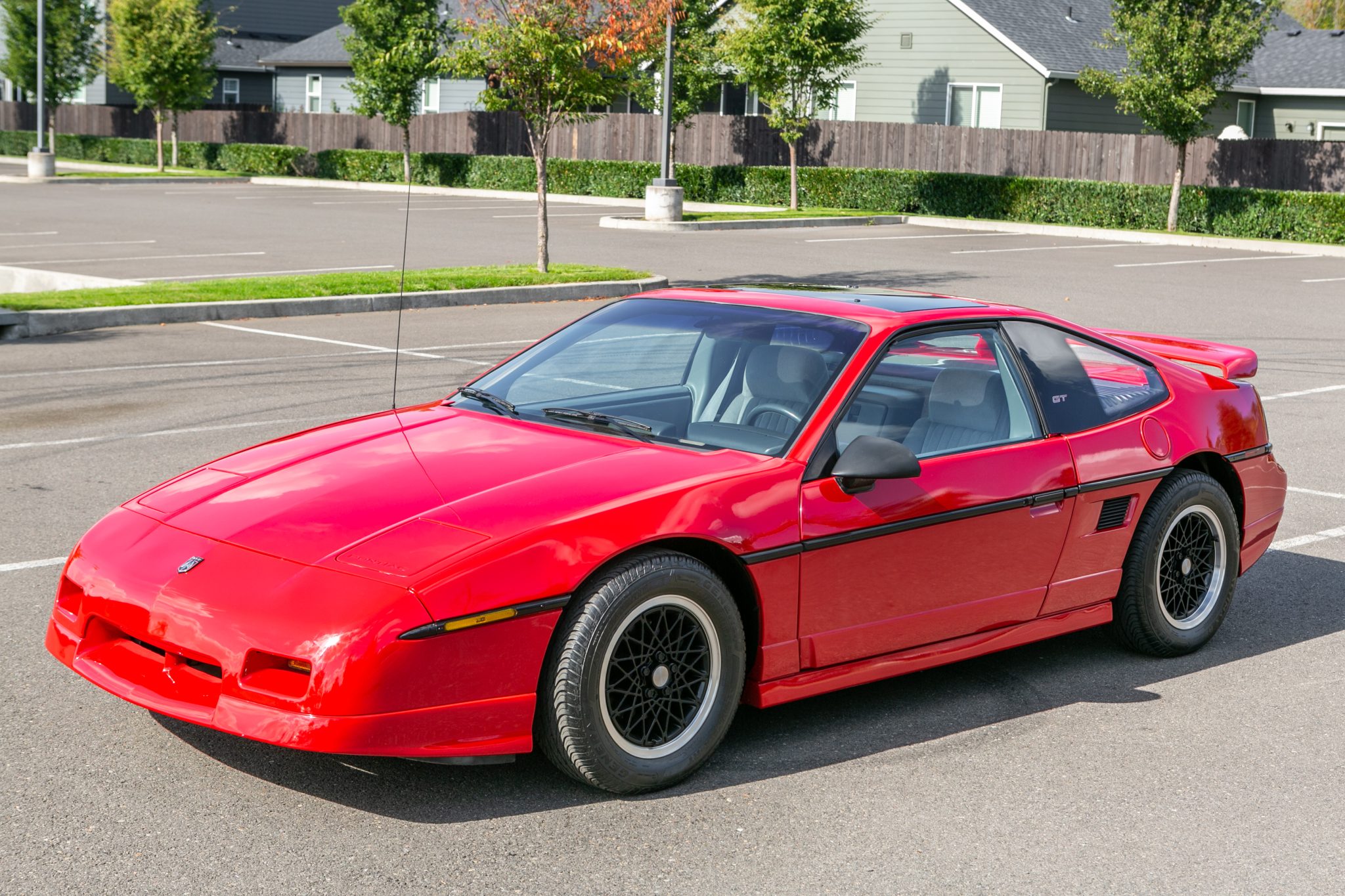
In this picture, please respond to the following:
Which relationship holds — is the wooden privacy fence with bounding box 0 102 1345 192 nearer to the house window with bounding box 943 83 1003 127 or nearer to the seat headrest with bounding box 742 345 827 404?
the house window with bounding box 943 83 1003 127

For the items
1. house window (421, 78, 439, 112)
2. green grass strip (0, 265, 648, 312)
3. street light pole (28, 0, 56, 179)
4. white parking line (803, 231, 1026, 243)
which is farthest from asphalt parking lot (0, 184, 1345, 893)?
house window (421, 78, 439, 112)

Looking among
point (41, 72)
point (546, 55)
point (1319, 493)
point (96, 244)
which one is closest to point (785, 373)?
point (1319, 493)

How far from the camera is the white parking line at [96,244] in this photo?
25391mm

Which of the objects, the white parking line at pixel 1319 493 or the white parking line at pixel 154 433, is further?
the white parking line at pixel 154 433

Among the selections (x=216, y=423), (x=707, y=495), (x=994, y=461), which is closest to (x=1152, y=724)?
(x=994, y=461)

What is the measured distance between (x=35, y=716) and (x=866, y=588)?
2622mm

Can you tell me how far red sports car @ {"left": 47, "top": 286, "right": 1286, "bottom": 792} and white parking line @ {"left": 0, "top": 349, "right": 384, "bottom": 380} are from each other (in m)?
7.77

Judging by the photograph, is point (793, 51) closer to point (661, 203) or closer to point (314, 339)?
point (661, 203)

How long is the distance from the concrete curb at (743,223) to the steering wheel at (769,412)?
83.0ft

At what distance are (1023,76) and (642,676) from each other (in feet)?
124

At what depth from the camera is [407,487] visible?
14.8 feet

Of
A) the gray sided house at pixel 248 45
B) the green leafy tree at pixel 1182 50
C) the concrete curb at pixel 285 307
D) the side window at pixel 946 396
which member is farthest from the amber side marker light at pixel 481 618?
the gray sided house at pixel 248 45

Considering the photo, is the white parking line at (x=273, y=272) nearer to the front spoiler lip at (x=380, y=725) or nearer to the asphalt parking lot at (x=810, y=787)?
the asphalt parking lot at (x=810, y=787)

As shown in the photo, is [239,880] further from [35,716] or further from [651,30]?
[651,30]
